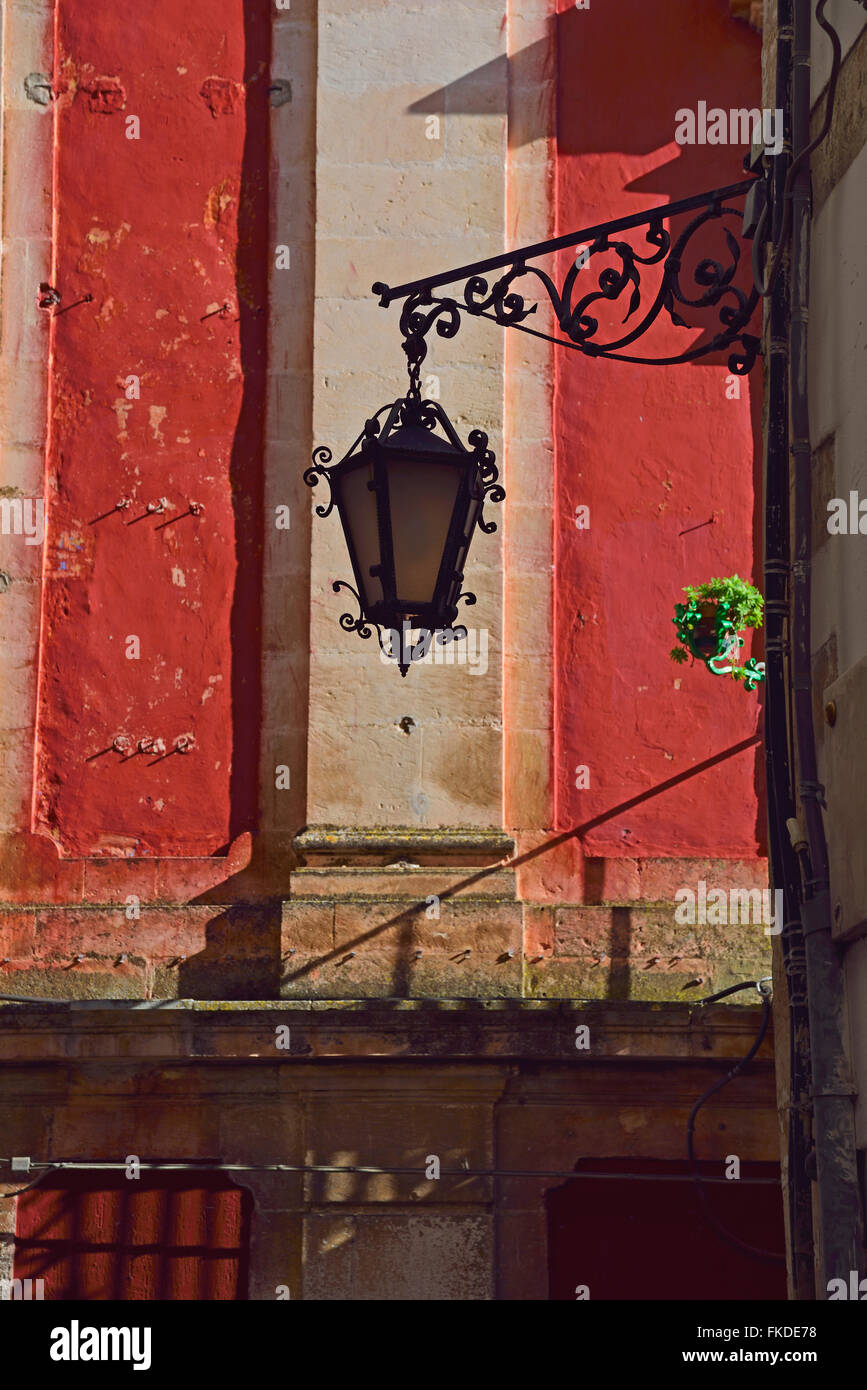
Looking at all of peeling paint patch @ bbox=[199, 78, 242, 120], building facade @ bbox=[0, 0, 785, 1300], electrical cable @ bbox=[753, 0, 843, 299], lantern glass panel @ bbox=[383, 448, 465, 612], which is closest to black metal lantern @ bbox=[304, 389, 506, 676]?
lantern glass panel @ bbox=[383, 448, 465, 612]

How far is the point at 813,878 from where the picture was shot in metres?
5.24

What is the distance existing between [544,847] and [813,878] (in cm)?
401

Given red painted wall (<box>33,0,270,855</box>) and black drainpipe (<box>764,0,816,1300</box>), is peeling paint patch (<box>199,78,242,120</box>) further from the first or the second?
black drainpipe (<box>764,0,816,1300</box>)

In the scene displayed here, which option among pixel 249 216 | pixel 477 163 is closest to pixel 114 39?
pixel 249 216

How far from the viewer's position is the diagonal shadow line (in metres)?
8.83

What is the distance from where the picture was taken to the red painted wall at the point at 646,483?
9.30 metres

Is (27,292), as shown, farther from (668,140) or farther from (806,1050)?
(806,1050)

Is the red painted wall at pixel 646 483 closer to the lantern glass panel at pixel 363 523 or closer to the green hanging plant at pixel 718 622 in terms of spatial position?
the green hanging plant at pixel 718 622

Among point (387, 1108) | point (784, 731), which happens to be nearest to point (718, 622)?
point (387, 1108)

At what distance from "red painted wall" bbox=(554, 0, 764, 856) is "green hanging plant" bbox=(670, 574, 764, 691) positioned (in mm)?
105

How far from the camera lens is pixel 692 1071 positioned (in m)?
8.60

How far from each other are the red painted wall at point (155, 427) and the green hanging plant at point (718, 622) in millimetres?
2035

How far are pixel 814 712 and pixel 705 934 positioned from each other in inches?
144

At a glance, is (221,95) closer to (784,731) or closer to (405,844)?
(405,844)
